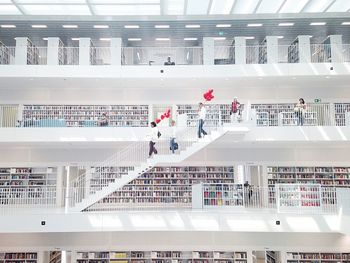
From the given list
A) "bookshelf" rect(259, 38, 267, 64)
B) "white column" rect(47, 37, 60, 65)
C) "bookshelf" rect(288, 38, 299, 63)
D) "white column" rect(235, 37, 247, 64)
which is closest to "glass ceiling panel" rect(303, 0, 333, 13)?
"bookshelf" rect(288, 38, 299, 63)

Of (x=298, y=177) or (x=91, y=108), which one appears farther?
(x=91, y=108)

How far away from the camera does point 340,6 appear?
448 inches

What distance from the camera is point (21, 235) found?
453 inches

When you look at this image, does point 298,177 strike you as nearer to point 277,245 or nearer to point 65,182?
point 277,245

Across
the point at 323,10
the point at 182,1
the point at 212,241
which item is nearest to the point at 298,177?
the point at 212,241

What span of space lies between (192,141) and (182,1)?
430cm

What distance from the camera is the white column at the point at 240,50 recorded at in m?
13.4

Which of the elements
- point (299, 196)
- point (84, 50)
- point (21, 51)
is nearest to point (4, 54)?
point (21, 51)

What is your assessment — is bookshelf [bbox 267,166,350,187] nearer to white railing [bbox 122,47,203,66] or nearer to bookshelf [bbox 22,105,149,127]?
bookshelf [bbox 22,105,149,127]

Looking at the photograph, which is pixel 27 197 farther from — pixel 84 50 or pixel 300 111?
pixel 300 111

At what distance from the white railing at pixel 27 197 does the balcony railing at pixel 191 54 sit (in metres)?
4.59

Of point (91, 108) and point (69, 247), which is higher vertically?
point (91, 108)

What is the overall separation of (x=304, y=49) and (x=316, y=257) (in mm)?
7299

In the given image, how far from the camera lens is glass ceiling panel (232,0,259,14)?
36.4 ft
